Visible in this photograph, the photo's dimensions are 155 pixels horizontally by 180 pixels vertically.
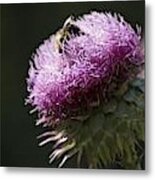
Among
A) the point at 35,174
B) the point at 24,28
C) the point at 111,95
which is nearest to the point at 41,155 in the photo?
the point at 35,174

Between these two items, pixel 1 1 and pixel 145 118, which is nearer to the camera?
pixel 145 118

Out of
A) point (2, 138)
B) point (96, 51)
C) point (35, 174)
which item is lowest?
point (35, 174)

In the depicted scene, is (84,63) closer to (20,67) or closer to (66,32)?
(66,32)

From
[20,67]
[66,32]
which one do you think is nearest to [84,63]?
[66,32]

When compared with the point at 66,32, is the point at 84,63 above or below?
below

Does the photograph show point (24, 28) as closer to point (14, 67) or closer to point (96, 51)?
point (14, 67)
